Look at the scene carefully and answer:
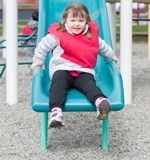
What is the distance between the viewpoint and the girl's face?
153 inches

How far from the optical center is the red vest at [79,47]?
3.94 m

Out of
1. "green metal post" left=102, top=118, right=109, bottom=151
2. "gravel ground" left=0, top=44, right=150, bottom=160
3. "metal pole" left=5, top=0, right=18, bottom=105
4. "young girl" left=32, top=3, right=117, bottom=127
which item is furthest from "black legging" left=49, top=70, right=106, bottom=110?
"metal pole" left=5, top=0, right=18, bottom=105

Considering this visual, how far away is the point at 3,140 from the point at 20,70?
448cm

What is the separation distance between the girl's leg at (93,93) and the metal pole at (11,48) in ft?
5.36

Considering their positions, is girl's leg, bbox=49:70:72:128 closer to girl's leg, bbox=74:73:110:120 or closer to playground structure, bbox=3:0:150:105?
girl's leg, bbox=74:73:110:120

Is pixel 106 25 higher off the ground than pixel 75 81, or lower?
higher

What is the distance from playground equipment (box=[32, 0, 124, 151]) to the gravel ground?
0.48ft

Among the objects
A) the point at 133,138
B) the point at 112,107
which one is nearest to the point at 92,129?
the point at 133,138

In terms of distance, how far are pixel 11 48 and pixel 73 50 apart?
1515 millimetres

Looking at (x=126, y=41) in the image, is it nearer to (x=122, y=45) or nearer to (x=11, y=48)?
(x=122, y=45)

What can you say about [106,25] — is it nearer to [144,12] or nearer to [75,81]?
[75,81]

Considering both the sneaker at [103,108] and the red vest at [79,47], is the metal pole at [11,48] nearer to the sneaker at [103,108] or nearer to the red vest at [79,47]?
the red vest at [79,47]

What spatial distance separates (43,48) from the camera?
3906 mm

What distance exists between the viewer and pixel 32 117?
15.9ft
